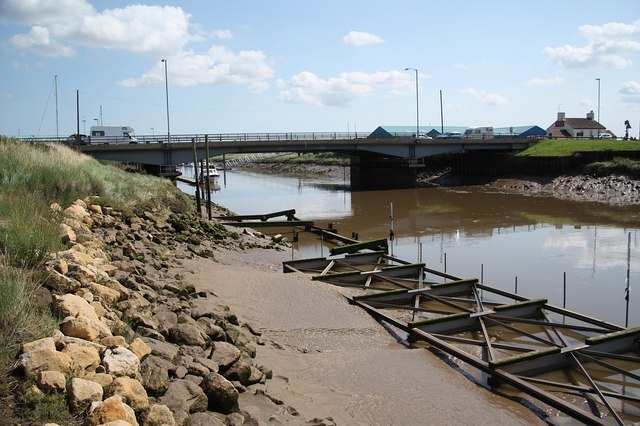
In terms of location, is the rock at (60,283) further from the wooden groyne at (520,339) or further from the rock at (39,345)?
the wooden groyne at (520,339)

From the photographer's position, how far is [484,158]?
68.5 meters

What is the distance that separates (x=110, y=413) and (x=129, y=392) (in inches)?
21.3

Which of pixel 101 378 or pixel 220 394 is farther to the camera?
pixel 220 394

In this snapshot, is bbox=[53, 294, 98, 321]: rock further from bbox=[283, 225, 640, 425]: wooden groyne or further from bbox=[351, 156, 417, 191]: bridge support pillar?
bbox=[351, 156, 417, 191]: bridge support pillar

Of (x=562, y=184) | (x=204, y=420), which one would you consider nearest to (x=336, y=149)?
(x=562, y=184)

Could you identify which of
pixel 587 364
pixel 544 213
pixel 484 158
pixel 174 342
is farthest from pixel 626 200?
pixel 174 342

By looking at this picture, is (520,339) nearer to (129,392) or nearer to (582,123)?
(129,392)

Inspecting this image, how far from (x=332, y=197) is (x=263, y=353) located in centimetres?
4703

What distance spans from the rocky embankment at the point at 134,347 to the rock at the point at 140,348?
0.6 inches

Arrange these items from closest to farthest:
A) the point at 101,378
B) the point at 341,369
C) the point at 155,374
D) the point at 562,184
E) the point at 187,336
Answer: the point at 101,378 → the point at 155,374 → the point at 187,336 → the point at 341,369 → the point at 562,184

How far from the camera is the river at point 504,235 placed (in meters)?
19.2

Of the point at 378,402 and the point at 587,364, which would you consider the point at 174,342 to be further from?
the point at 587,364

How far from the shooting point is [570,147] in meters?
61.6

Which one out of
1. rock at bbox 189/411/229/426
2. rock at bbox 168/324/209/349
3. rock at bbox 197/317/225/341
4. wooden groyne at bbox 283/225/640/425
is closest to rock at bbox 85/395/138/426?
rock at bbox 189/411/229/426
